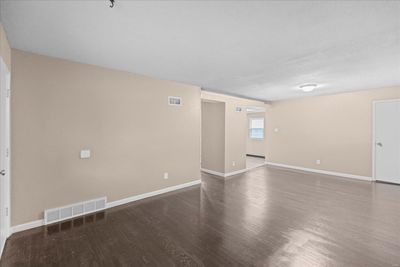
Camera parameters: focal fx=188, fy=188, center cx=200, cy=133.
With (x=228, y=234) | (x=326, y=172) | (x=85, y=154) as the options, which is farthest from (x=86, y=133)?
(x=326, y=172)

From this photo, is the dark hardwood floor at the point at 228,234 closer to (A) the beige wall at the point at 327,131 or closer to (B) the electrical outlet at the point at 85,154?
(B) the electrical outlet at the point at 85,154

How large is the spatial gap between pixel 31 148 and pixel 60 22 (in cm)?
184

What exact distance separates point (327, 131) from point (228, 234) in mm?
5112

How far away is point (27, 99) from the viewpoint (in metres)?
2.65

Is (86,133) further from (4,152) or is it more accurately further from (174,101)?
(174,101)

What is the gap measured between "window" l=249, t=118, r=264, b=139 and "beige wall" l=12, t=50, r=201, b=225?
19.2 ft

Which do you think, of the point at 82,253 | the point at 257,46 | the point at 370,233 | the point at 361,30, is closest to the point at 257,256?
the point at 370,233

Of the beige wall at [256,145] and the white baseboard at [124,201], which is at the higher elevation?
the beige wall at [256,145]

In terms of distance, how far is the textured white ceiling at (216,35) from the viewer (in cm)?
169

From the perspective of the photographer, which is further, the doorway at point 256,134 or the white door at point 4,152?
the doorway at point 256,134

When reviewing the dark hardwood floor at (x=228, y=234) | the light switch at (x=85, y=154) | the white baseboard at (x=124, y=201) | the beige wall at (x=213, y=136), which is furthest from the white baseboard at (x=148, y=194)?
the beige wall at (x=213, y=136)

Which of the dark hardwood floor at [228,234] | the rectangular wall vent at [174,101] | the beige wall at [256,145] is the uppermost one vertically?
the rectangular wall vent at [174,101]

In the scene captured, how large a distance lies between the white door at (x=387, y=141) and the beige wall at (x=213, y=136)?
408 centimetres

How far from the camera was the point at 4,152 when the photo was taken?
227 cm
